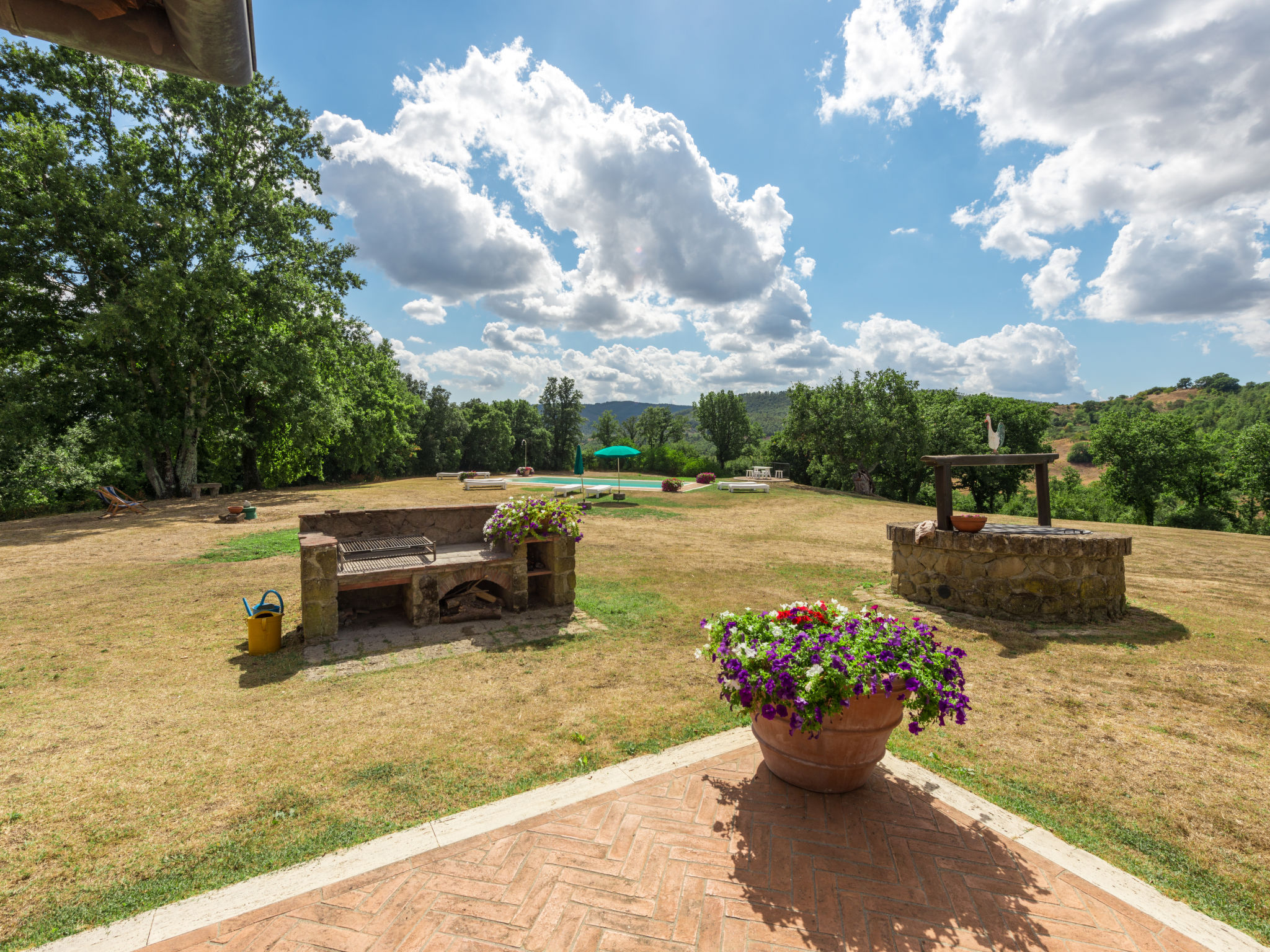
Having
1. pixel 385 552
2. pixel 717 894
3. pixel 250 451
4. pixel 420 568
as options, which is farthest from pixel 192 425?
pixel 717 894

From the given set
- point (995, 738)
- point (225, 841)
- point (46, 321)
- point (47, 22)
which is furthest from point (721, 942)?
point (46, 321)

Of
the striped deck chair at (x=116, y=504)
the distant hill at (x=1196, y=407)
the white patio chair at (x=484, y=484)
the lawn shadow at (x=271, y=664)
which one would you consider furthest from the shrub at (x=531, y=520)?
the distant hill at (x=1196, y=407)

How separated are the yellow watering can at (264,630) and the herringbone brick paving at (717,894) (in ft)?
12.8

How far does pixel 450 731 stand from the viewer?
3.94 meters

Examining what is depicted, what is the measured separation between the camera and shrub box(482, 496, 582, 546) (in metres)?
6.46

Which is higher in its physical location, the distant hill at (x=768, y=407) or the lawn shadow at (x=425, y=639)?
the distant hill at (x=768, y=407)

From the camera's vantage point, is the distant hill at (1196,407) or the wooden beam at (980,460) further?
the distant hill at (1196,407)

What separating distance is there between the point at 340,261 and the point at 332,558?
74.4 ft

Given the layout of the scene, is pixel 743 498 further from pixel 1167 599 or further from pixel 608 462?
pixel 608 462

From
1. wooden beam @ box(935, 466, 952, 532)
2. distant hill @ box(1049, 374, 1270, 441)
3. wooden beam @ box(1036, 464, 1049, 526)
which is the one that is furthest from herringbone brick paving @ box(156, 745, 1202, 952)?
distant hill @ box(1049, 374, 1270, 441)

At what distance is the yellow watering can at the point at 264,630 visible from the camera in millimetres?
5436

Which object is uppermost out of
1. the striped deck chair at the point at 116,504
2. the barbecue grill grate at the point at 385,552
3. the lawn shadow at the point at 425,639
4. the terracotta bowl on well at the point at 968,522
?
the terracotta bowl on well at the point at 968,522

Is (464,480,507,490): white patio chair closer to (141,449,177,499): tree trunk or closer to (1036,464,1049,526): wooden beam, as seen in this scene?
(141,449,177,499): tree trunk

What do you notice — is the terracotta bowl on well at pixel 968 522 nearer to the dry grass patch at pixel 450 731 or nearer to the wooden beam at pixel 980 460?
the wooden beam at pixel 980 460
